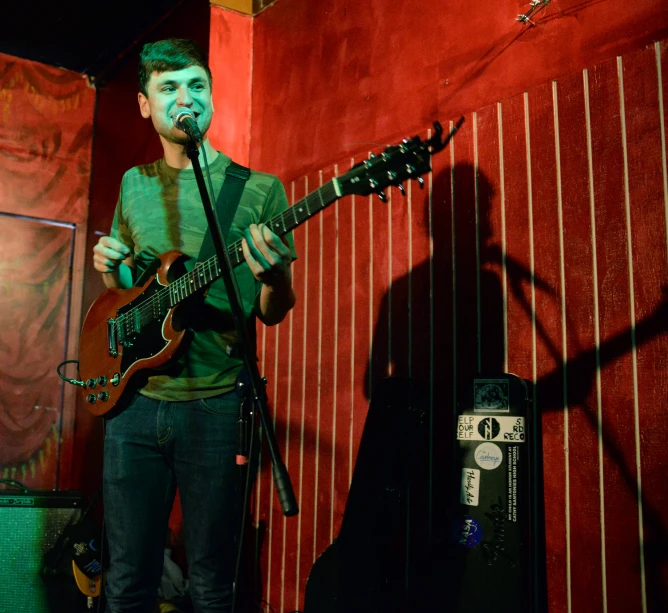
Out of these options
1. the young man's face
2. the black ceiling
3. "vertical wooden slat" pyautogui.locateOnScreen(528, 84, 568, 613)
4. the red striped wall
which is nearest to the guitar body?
the young man's face

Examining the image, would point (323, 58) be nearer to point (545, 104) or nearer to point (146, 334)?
point (545, 104)

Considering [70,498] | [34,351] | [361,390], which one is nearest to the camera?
[361,390]

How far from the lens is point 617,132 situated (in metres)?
Result: 1.93

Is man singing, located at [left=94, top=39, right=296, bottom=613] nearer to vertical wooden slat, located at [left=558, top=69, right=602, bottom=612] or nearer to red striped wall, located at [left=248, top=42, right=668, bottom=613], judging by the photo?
red striped wall, located at [left=248, top=42, right=668, bottom=613]

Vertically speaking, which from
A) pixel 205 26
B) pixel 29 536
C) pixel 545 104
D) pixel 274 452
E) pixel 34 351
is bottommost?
pixel 29 536

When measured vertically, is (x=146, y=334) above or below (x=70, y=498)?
above

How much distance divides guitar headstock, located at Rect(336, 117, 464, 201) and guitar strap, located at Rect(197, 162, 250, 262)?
1.59ft

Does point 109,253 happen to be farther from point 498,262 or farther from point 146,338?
point 498,262

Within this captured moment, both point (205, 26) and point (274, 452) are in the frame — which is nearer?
point (274, 452)

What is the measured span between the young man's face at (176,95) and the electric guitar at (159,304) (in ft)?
1.37

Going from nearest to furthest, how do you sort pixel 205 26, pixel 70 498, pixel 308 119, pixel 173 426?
pixel 173 426 → pixel 70 498 → pixel 308 119 → pixel 205 26

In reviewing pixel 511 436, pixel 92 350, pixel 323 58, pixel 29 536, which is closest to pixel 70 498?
pixel 29 536

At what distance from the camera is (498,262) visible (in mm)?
2184

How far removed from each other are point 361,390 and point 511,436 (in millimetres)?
761
